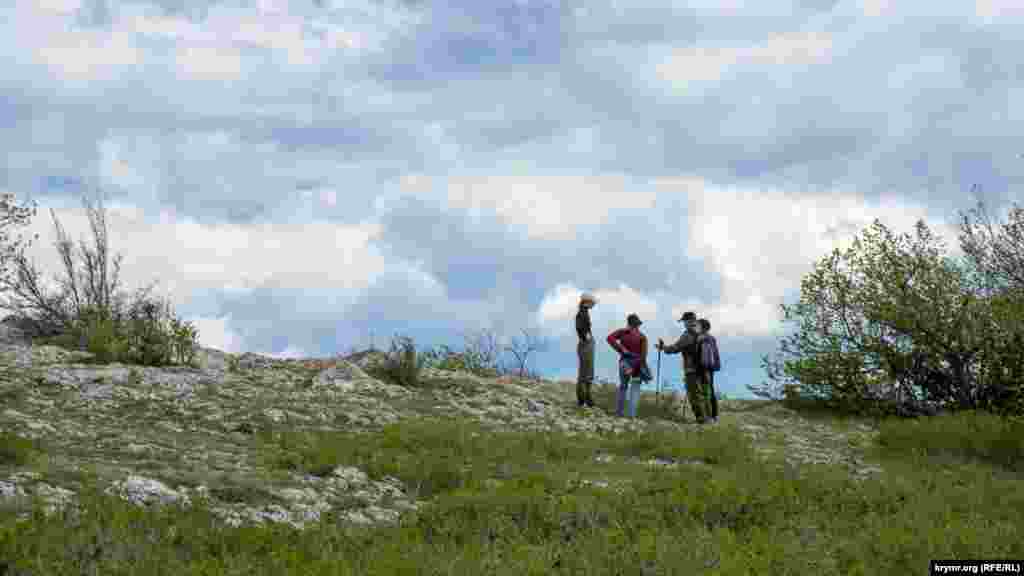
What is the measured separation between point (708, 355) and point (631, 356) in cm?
159

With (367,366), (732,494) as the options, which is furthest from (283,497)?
(367,366)

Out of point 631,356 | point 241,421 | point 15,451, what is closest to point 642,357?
point 631,356

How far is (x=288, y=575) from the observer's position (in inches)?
320

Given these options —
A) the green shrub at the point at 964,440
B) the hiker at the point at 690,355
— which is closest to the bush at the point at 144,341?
the hiker at the point at 690,355

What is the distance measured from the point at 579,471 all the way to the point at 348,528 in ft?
15.5

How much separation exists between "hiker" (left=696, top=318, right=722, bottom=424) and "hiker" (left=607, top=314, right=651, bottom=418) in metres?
1.16

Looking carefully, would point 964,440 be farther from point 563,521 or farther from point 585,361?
point 563,521

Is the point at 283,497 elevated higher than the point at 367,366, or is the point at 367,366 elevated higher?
the point at 367,366

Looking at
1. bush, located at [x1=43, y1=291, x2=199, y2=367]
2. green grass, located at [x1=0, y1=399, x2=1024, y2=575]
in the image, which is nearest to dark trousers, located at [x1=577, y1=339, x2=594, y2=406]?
green grass, located at [x1=0, y1=399, x2=1024, y2=575]

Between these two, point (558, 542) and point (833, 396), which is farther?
point (833, 396)

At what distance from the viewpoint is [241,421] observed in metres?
15.8

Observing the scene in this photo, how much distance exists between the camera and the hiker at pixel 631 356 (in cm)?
2142

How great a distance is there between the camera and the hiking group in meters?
21.5

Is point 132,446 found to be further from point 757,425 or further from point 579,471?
point 757,425
